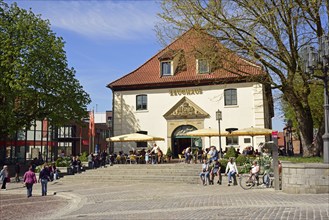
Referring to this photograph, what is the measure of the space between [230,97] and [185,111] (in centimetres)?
436

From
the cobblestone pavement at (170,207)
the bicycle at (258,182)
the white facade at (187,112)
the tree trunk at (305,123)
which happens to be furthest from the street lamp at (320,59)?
the white facade at (187,112)

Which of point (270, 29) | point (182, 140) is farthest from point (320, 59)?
point (182, 140)

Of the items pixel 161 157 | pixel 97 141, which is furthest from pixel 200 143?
pixel 97 141

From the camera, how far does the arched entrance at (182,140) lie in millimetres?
33594

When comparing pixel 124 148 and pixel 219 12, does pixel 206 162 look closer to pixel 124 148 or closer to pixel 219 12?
pixel 219 12

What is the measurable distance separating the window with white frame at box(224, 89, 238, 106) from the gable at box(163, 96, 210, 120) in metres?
2.20

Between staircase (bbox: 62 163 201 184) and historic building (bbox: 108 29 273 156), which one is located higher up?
historic building (bbox: 108 29 273 156)

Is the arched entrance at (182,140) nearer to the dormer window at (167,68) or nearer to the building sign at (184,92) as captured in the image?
the building sign at (184,92)

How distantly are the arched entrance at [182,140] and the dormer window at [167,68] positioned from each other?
5.64m

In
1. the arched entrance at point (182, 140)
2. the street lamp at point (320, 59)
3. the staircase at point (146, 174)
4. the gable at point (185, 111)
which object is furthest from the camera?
the arched entrance at point (182, 140)

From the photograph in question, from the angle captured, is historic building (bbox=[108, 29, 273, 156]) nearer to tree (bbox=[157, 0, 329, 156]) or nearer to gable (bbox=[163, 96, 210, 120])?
gable (bbox=[163, 96, 210, 120])

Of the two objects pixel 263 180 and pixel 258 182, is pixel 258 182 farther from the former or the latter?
pixel 263 180

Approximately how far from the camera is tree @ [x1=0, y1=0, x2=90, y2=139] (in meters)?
28.2

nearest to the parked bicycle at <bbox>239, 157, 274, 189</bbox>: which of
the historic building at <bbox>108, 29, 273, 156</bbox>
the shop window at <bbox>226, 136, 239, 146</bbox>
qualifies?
the historic building at <bbox>108, 29, 273, 156</bbox>
